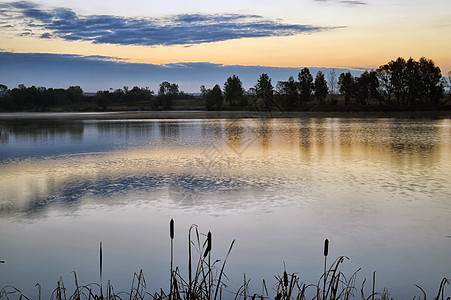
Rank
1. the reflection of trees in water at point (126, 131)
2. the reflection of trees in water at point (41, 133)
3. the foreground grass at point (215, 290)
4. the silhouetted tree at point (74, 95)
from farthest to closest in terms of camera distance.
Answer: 1. the silhouetted tree at point (74, 95)
2. the reflection of trees in water at point (126, 131)
3. the reflection of trees in water at point (41, 133)
4. the foreground grass at point (215, 290)

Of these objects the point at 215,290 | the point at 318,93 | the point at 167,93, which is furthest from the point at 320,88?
the point at 215,290

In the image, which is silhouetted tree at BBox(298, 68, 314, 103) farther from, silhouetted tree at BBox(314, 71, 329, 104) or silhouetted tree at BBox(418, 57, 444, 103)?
silhouetted tree at BBox(418, 57, 444, 103)

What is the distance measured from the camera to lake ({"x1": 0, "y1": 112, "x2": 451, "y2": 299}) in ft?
19.9

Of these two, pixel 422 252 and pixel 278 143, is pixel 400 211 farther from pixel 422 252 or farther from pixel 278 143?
pixel 278 143

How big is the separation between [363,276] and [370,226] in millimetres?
2323

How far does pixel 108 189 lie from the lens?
449 inches

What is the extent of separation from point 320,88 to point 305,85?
441 centimetres

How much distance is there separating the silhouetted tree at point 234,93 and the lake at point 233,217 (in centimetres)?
9379

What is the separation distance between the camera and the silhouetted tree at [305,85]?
99.5m

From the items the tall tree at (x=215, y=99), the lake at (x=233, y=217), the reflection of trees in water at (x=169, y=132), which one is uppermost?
the tall tree at (x=215, y=99)

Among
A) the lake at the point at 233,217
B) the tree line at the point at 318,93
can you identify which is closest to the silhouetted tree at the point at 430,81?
the tree line at the point at 318,93

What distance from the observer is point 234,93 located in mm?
109812

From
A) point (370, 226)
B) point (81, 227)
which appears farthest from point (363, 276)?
point (81, 227)

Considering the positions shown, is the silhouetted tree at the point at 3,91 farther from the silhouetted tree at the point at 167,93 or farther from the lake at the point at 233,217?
the lake at the point at 233,217
